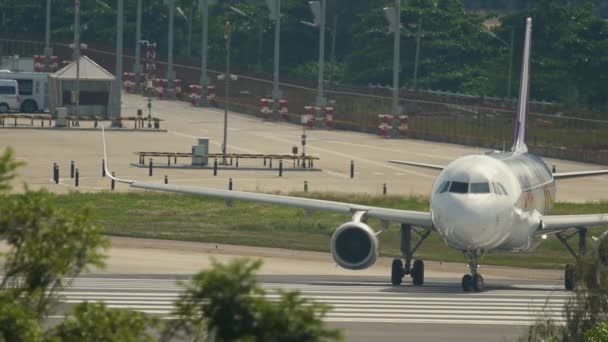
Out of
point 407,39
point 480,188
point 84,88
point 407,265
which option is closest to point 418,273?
point 407,265

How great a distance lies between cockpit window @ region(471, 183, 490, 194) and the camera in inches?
1690

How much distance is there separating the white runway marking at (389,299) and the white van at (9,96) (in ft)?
257

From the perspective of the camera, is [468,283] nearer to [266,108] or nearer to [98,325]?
[98,325]

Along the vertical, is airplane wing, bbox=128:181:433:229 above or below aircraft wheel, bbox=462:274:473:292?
above

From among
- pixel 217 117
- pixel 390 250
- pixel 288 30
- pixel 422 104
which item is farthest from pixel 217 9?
pixel 390 250

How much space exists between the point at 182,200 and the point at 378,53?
85.8m

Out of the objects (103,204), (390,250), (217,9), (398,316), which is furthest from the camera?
(217,9)

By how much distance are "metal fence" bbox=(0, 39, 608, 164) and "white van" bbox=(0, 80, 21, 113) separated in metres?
19.1

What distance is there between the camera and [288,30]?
173 metres

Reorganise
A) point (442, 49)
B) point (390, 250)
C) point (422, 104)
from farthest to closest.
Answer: point (442, 49), point (422, 104), point (390, 250)

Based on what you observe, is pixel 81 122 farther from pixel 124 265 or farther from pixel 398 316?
pixel 398 316

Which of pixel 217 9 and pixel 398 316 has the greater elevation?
pixel 217 9

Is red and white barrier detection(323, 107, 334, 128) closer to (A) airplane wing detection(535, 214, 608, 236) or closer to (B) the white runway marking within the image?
(B) the white runway marking

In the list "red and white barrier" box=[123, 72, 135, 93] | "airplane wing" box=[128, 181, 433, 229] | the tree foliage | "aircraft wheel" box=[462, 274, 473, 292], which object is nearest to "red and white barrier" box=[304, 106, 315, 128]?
the tree foliage
